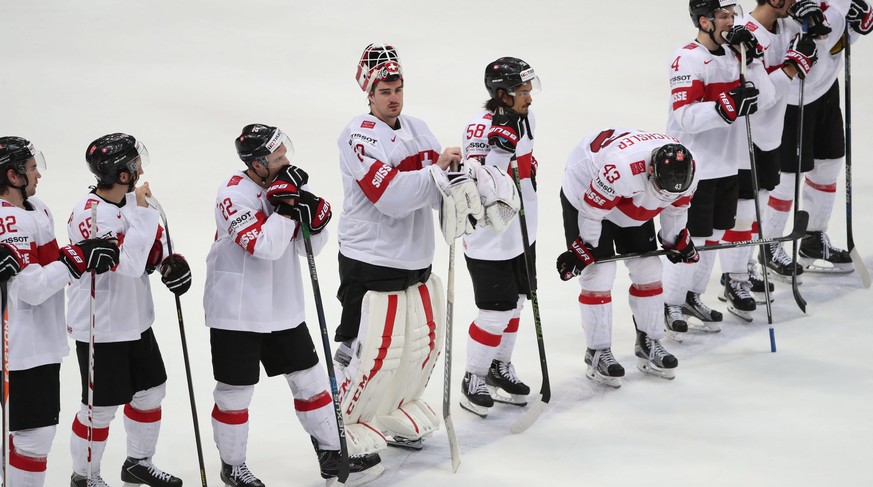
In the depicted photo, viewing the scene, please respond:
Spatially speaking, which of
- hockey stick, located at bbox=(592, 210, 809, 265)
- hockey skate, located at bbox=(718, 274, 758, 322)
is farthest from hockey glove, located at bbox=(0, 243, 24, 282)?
hockey skate, located at bbox=(718, 274, 758, 322)

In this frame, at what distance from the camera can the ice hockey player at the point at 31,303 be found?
3682 mm

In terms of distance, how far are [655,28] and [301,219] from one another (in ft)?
29.3

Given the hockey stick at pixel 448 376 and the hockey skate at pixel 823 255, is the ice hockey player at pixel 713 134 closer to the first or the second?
the hockey skate at pixel 823 255

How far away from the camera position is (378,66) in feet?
13.9

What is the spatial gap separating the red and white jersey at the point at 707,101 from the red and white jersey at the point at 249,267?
2.19 m

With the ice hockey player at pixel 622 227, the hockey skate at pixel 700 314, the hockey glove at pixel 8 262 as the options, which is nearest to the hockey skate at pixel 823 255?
the hockey skate at pixel 700 314

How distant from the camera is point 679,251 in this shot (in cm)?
514

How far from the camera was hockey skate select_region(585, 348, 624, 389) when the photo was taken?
5.18 meters

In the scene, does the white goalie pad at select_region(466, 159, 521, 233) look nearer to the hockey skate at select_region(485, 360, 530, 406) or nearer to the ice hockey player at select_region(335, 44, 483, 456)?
the ice hockey player at select_region(335, 44, 483, 456)

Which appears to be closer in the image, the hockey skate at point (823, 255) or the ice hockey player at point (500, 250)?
the ice hockey player at point (500, 250)

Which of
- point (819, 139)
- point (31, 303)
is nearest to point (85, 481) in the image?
point (31, 303)

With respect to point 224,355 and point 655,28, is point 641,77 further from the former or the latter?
point 224,355

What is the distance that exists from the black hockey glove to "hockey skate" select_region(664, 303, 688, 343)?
1.58 m

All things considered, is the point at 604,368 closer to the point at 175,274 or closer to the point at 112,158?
the point at 175,274
